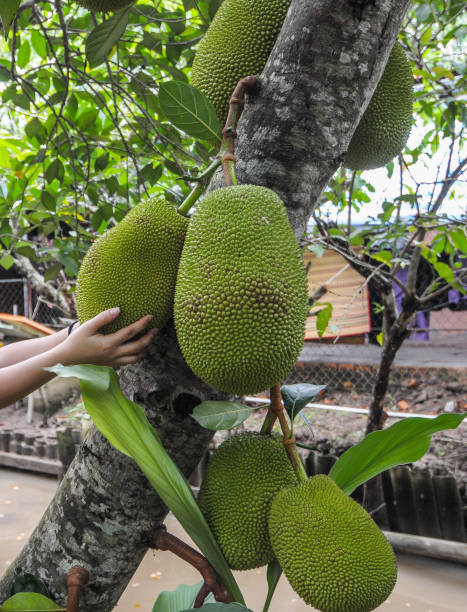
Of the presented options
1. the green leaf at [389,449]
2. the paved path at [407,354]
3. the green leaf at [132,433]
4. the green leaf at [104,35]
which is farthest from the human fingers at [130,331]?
the paved path at [407,354]

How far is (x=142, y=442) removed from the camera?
16.4 inches

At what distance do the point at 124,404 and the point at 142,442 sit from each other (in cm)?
4

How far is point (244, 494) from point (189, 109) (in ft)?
1.22

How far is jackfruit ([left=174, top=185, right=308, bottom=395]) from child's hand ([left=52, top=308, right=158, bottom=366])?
0.05 meters

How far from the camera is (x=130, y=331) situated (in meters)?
0.51

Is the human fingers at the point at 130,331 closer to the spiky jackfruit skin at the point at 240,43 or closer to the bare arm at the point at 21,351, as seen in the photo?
the spiky jackfruit skin at the point at 240,43

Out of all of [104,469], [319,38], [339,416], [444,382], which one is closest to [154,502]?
[104,469]

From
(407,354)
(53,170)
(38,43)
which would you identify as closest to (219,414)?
(53,170)

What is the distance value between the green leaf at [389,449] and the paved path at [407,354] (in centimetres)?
308

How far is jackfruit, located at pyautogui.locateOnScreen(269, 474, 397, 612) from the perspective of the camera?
43 cm

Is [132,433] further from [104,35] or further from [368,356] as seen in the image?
[368,356]

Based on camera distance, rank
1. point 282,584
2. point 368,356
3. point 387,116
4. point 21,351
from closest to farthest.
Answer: point 387,116 < point 21,351 < point 282,584 < point 368,356

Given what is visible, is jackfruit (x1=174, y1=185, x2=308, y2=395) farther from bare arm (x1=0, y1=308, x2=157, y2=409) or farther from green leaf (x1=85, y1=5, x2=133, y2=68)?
green leaf (x1=85, y1=5, x2=133, y2=68)

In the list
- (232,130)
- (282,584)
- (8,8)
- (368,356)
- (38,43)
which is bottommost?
(282,584)
